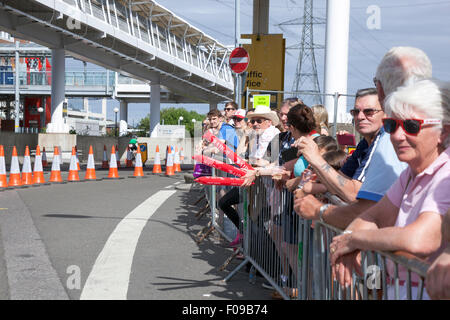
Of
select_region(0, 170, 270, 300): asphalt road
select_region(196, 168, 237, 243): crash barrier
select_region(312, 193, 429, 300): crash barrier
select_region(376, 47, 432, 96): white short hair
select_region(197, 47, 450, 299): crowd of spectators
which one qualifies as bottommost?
select_region(0, 170, 270, 300): asphalt road

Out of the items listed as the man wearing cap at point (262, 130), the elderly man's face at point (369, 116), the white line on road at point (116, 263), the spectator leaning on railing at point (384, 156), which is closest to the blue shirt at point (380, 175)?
the spectator leaning on railing at point (384, 156)

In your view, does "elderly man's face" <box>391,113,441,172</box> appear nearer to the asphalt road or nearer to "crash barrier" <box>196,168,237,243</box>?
the asphalt road

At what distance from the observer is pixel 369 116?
12.8ft

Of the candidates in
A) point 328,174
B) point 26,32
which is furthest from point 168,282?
point 26,32

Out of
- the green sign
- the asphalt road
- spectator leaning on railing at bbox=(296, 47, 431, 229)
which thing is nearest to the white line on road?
the asphalt road

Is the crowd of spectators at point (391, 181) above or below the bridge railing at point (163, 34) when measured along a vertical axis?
below

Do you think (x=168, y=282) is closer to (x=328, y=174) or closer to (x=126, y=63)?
(x=328, y=174)

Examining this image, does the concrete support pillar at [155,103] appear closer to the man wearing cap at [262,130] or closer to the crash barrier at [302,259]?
the man wearing cap at [262,130]

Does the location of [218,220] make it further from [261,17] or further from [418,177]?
[261,17]

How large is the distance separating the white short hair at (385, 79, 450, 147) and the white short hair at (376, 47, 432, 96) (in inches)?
32.9

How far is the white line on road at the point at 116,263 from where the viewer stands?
5043mm

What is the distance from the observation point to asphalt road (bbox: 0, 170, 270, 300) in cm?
525

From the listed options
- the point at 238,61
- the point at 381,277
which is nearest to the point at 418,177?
the point at 381,277
